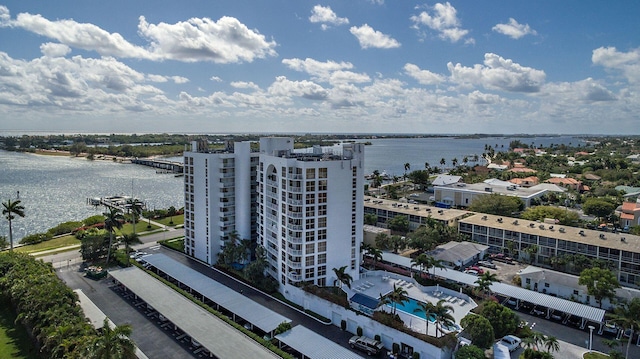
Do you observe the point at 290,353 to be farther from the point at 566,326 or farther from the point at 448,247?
the point at 448,247

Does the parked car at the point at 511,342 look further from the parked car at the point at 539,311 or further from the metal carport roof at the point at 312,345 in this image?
the metal carport roof at the point at 312,345

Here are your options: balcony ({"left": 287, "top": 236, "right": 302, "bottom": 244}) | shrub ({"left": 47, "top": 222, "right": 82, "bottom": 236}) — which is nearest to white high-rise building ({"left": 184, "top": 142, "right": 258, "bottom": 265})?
balcony ({"left": 287, "top": 236, "right": 302, "bottom": 244})

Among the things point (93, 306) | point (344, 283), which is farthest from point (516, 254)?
point (93, 306)

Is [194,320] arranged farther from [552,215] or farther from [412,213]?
[552,215]

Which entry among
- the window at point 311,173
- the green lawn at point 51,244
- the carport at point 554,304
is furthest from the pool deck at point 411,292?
the green lawn at point 51,244

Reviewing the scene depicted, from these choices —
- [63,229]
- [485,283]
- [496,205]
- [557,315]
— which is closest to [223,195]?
[485,283]

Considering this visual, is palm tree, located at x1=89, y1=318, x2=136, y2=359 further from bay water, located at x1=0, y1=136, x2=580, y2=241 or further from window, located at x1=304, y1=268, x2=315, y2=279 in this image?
bay water, located at x1=0, y1=136, x2=580, y2=241

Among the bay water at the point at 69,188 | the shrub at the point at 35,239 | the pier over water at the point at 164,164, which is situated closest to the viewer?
the shrub at the point at 35,239
